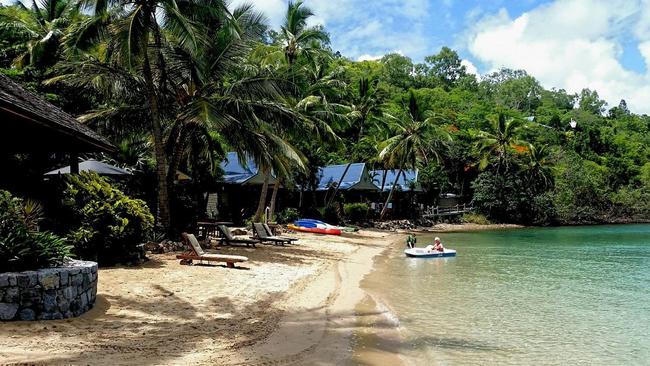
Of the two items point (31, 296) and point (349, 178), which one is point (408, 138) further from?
point (31, 296)

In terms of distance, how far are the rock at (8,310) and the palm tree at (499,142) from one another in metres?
42.1

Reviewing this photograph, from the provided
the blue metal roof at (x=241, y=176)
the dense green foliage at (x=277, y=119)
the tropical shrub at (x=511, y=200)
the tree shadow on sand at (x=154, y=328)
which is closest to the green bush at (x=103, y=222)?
the dense green foliage at (x=277, y=119)

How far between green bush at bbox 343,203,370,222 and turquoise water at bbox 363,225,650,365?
14.4m

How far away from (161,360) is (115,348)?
64 cm

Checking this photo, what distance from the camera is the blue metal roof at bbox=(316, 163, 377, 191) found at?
36062mm

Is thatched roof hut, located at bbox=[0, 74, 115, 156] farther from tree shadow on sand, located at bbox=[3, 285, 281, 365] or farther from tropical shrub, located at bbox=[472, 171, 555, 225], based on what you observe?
tropical shrub, located at bbox=[472, 171, 555, 225]

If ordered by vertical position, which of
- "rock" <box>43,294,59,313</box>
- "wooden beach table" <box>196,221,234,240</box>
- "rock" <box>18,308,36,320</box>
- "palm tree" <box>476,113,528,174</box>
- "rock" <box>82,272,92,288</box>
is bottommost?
"rock" <box>18,308,36,320</box>

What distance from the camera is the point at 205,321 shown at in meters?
7.65

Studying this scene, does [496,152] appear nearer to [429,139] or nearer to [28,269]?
[429,139]

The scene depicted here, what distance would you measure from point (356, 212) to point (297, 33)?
1286cm

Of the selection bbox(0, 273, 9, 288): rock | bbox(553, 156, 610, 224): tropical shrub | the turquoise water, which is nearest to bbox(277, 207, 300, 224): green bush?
the turquoise water

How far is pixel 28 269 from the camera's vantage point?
6645 millimetres

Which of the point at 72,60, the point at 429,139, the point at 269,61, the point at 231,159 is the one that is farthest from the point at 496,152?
the point at 72,60

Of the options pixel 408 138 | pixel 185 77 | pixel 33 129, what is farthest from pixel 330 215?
pixel 33 129
